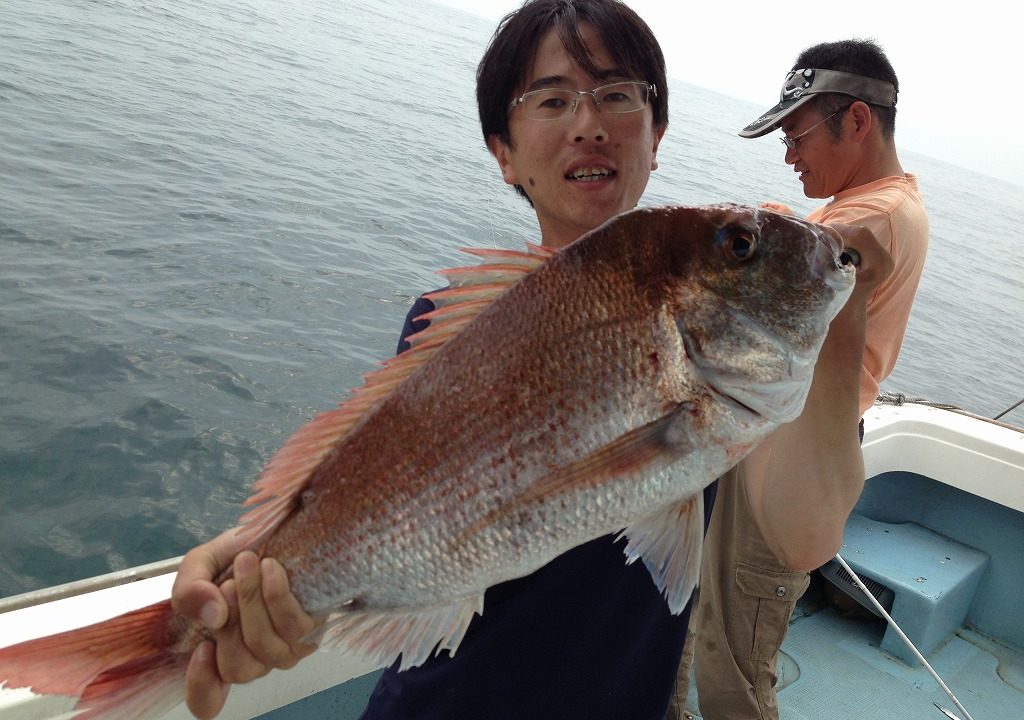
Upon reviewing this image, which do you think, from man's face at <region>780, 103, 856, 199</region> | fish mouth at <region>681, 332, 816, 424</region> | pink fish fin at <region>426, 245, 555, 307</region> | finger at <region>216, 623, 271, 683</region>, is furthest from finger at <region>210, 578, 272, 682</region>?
man's face at <region>780, 103, 856, 199</region>

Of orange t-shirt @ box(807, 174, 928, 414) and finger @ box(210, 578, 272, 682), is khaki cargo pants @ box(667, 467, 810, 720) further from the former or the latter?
finger @ box(210, 578, 272, 682)

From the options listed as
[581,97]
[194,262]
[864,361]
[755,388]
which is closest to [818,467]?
[755,388]

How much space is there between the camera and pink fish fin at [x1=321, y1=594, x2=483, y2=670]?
1279mm

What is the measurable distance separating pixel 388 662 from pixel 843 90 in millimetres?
3406

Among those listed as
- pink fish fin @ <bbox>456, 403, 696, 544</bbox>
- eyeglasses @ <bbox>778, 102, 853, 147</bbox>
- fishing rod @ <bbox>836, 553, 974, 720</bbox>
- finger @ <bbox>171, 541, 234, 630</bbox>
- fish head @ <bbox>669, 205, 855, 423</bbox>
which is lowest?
fishing rod @ <bbox>836, 553, 974, 720</bbox>

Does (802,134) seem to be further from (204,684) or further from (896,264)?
(204,684)

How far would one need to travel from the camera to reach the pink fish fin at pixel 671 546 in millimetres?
1227

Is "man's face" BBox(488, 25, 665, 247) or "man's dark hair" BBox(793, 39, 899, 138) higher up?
"man's dark hair" BBox(793, 39, 899, 138)

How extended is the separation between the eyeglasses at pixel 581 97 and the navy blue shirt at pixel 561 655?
1.05 m

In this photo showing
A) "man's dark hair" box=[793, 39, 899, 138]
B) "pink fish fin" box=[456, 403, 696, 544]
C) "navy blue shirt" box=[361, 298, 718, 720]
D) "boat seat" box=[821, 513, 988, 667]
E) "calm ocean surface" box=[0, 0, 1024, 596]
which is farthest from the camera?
"calm ocean surface" box=[0, 0, 1024, 596]

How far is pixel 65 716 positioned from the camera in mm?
1833

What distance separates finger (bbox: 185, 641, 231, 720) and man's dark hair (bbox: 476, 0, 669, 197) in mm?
1457

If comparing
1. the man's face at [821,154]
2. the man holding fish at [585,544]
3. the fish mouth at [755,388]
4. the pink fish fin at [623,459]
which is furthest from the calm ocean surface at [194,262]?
the man's face at [821,154]

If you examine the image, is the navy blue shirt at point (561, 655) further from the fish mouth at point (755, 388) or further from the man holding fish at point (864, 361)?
the man holding fish at point (864, 361)
